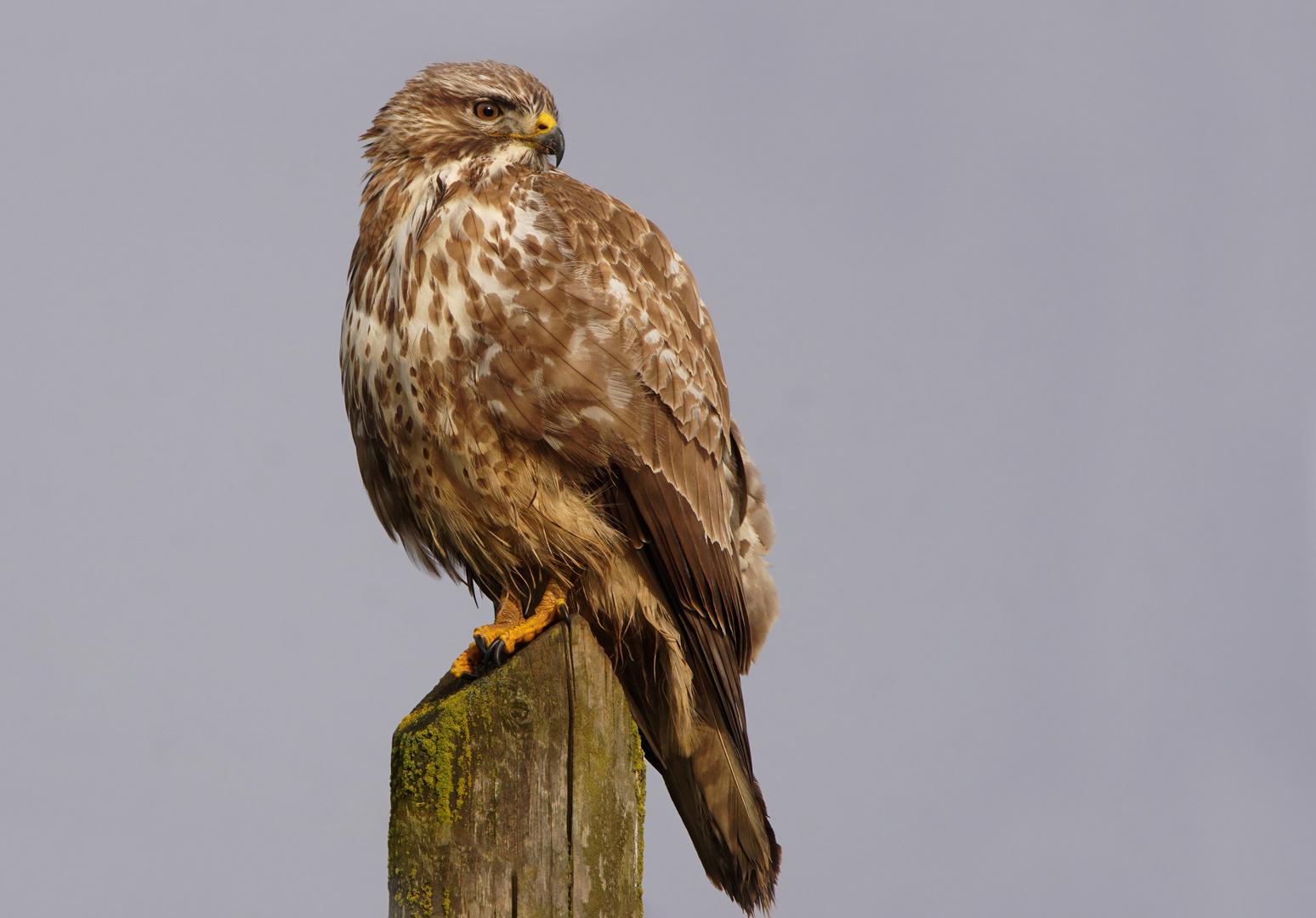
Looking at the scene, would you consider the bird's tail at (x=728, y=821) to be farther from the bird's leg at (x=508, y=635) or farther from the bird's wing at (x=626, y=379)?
the bird's leg at (x=508, y=635)

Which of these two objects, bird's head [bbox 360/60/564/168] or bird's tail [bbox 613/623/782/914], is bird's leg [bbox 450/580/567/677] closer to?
bird's tail [bbox 613/623/782/914]

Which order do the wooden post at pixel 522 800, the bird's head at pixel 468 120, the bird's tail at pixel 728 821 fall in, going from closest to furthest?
1. the wooden post at pixel 522 800
2. the bird's tail at pixel 728 821
3. the bird's head at pixel 468 120

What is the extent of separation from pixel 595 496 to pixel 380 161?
1.46 meters

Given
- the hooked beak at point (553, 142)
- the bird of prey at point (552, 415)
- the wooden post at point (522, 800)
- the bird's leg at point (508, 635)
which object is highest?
the hooked beak at point (553, 142)

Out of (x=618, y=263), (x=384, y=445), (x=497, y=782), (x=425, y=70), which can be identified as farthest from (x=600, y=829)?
(x=425, y=70)

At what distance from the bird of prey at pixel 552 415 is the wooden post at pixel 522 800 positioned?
0.74 metres

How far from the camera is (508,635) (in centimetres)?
362

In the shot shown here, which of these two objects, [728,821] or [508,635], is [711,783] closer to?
[728,821]

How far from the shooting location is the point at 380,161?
410 centimetres

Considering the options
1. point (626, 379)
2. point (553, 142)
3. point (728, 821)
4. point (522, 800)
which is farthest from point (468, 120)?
point (728, 821)

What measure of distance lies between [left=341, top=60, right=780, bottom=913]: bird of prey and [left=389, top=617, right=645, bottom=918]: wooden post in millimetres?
742

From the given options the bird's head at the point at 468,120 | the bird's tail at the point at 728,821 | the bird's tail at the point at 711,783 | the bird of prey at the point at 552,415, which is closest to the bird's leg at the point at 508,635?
the bird of prey at the point at 552,415

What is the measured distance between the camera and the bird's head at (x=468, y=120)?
4.01 meters

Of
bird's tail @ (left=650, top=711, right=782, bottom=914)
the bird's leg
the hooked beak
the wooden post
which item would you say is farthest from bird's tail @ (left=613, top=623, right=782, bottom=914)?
the hooked beak
